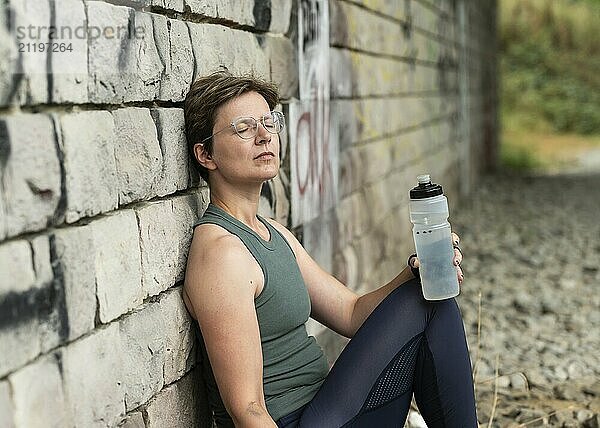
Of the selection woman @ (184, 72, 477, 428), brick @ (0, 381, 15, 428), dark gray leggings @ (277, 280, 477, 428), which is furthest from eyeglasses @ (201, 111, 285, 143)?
brick @ (0, 381, 15, 428)

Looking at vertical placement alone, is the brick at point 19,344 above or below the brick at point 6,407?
above

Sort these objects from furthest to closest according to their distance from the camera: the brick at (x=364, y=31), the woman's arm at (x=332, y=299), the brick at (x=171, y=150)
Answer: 1. the brick at (x=364, y=31)
2. the woman's arm at (x=332, y=299)
3. the brick at (x=171, y=150)

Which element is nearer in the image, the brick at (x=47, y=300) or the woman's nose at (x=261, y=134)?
the brick at (x=47, y=300)

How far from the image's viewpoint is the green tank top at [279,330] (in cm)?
260

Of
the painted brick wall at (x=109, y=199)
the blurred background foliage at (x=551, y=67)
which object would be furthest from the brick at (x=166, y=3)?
the blurred background foliage at (x=551, y=67)

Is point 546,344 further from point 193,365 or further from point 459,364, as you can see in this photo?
point 193,365

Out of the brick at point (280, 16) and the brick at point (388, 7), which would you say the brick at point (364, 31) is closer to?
the brick at point (388, 7)

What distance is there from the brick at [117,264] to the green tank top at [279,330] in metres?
0.35

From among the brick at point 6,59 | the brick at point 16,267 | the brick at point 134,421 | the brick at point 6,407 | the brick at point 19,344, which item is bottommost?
the brick at point 134,421

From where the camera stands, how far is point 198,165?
2764mm

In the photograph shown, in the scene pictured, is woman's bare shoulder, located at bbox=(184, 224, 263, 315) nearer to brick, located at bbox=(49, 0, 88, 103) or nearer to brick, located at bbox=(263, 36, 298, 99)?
brick, located at bbox=(49, 0, 88, 103)

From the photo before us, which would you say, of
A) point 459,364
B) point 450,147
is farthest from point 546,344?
point 450,147

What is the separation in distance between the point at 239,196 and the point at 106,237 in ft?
2.06

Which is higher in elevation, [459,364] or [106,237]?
[106,237]
